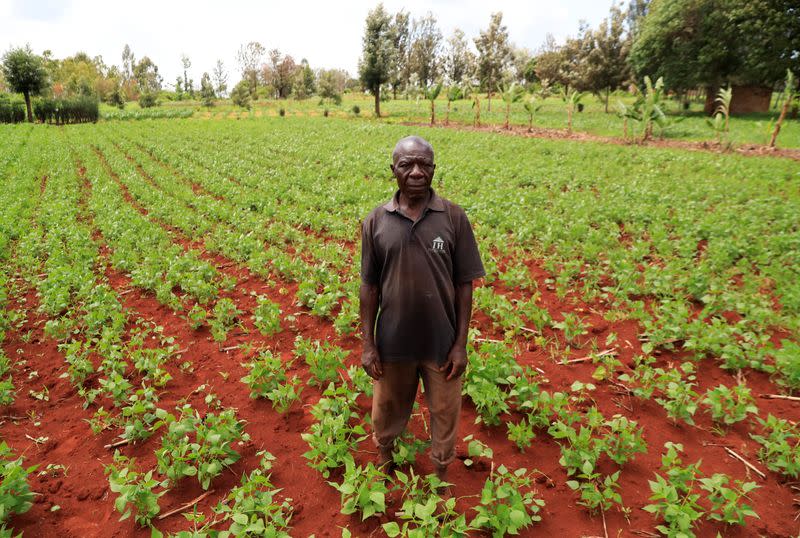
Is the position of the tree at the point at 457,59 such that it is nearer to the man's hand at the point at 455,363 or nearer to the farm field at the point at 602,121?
the farm field at the point at 602,121

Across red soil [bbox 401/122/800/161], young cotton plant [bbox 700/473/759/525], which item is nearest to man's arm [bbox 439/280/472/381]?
young cotton plant [bbox 700/473/759/525]

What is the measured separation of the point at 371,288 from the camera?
2715mm

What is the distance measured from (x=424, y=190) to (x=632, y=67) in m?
39.9

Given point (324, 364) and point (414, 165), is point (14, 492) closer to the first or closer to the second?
point (324, 364)

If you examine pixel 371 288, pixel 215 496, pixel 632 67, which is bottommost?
pixel 215 496

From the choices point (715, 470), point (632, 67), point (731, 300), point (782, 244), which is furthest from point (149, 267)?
point (632, 67)

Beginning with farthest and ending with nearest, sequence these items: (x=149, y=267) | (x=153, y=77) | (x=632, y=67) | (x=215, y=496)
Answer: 1. (x=153, y=77)
2. (x=632, y=67)
3. (x=149, y=267)
4. (x=215, y=496)

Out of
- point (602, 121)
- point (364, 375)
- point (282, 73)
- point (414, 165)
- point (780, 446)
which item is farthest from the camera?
point (282, 73)

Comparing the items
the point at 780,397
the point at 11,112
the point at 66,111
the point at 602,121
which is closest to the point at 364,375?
the point at 780,397

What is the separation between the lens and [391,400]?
9.46 ft

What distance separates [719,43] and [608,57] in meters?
9.87

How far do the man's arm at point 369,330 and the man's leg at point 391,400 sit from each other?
2.8 inches

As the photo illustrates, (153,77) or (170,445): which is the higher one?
(153,77)

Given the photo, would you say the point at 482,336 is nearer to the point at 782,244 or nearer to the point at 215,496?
the point at 215,496
